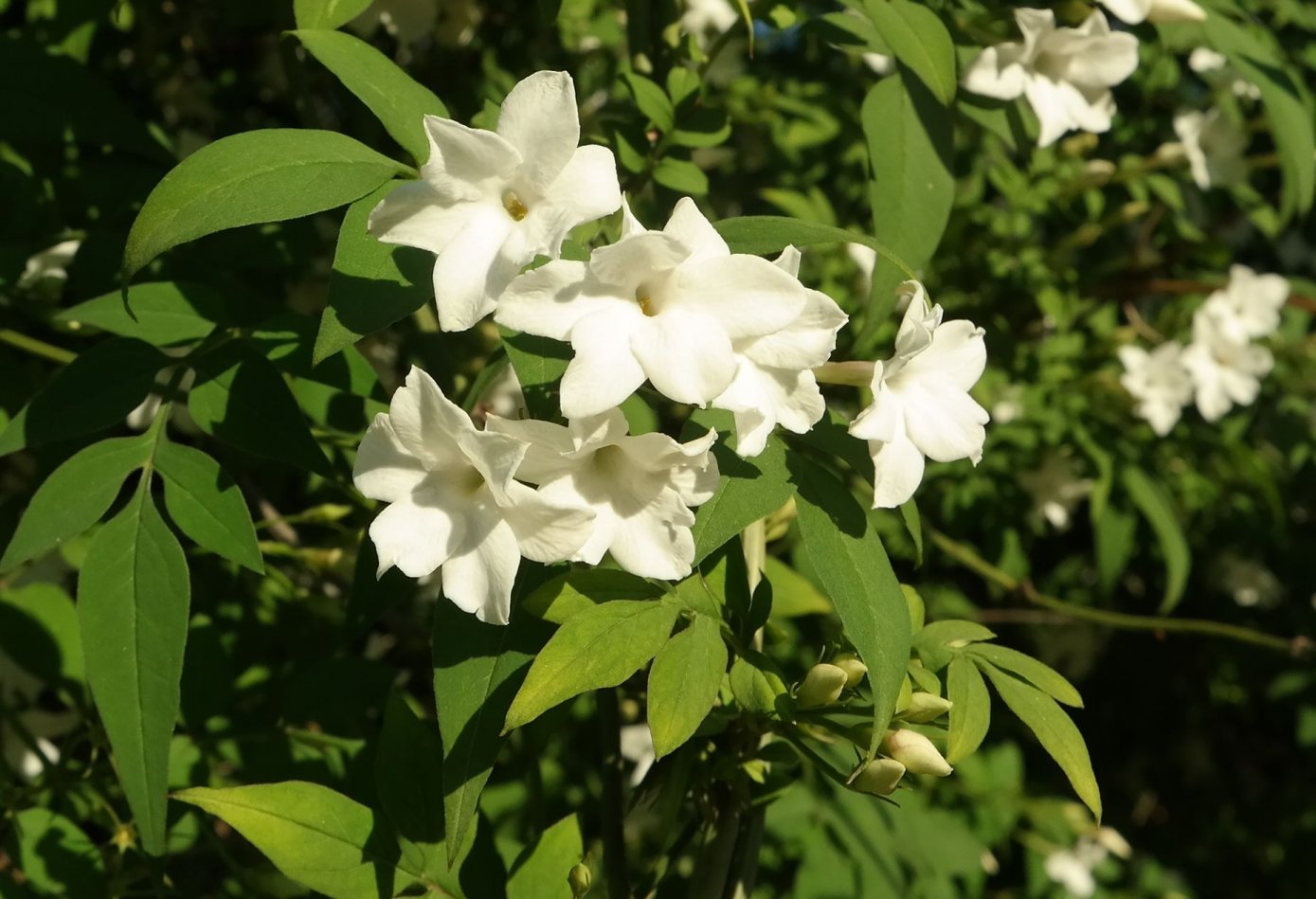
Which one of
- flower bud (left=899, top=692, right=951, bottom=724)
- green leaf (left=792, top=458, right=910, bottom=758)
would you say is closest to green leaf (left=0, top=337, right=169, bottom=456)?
green leaf (left=792, top=458, right=910, bottom=758)

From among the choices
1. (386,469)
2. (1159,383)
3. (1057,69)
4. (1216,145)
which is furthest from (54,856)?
(1216,145)

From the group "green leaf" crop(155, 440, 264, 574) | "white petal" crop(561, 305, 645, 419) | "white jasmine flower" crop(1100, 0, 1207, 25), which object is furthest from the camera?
"white jasmine flower" crop(1100, 0, 1207, 25)

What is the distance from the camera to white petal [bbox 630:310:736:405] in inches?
28.5

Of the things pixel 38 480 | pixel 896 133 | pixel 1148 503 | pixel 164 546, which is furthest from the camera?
pixel 1148 503

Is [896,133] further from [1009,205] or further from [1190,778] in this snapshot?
[1190,778]

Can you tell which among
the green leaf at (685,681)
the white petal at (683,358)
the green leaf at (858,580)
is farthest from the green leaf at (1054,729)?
the white petal at (683,358)

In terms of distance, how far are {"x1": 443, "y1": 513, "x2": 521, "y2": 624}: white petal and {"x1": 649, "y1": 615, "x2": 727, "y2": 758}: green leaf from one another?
0.38 ft

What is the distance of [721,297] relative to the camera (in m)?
0.76

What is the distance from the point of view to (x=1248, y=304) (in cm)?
194

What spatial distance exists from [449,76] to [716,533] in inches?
48.6

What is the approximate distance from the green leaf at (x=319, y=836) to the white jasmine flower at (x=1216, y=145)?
1.61m

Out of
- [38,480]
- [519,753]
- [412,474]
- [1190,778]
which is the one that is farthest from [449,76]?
[1190,778]

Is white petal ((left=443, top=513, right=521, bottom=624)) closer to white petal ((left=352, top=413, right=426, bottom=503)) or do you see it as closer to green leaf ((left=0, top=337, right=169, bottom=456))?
white petal ((left=352, top=413, right=426, bottom=503))

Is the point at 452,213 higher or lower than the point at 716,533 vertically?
higher
